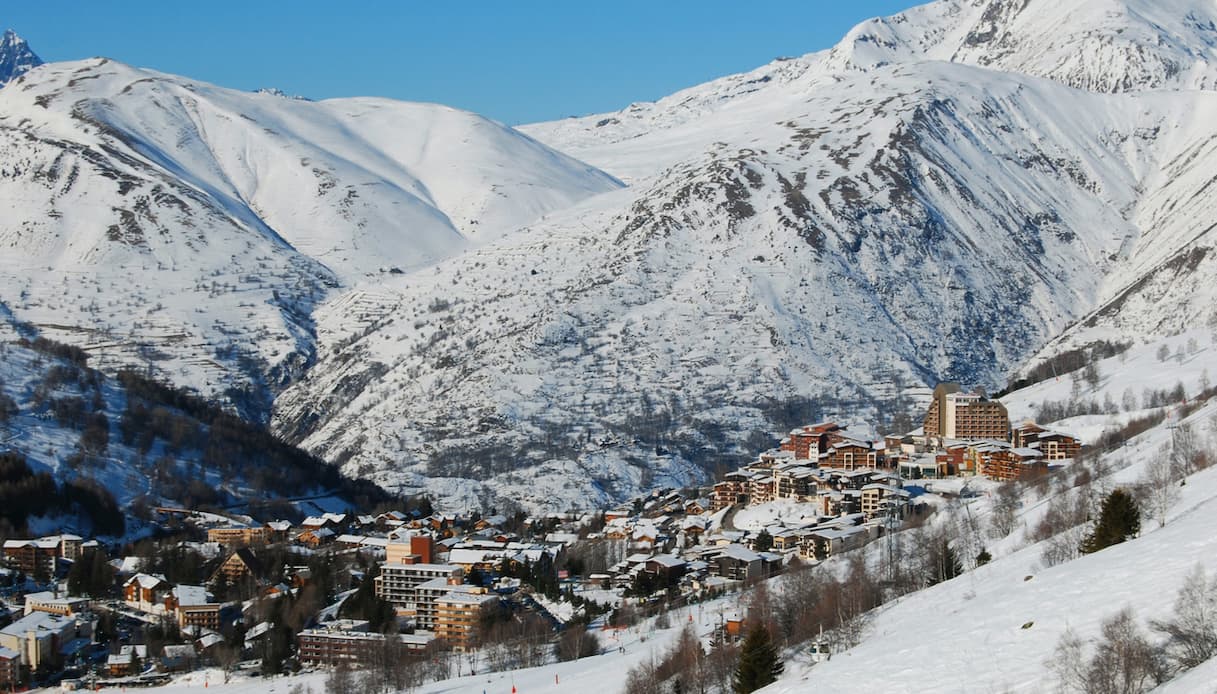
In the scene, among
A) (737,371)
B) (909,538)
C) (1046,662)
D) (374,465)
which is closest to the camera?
(1046,662)

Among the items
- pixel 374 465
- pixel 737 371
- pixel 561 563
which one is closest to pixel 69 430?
pixel 374 465

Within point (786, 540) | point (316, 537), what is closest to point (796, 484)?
point (786, 540)

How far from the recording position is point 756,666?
47.9 m

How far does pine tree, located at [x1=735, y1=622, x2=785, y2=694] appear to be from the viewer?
4788cm

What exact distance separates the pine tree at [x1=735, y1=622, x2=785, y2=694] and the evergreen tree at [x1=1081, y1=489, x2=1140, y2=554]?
34.4 feet

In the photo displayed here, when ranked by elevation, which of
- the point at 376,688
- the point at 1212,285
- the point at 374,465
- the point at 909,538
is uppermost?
the point at 1212,285

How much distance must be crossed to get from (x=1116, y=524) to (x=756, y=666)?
11.8 meters

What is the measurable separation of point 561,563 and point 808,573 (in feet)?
107

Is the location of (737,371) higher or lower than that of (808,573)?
higher

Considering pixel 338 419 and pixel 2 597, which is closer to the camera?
pixel 2 597

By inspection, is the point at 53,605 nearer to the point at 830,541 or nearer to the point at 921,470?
the point at 830,541

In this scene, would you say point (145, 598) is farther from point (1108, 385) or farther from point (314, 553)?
point (1108, 385)

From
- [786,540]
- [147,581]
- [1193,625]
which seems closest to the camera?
[1193,625]

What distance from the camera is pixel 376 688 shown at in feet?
232
